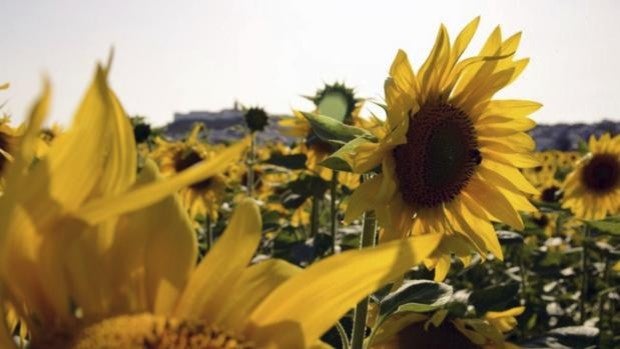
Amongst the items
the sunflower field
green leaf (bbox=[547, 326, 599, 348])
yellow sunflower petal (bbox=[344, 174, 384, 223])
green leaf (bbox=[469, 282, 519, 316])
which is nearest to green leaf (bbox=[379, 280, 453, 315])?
the sunflower field

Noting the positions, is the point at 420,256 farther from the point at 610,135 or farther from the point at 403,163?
the point at 610,135

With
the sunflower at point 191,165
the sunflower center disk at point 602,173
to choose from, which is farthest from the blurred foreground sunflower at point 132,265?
the sunflower center disk at point 602,173

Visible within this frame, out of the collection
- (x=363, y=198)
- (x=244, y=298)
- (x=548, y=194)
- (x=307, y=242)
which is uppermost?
(x=244, y=298)

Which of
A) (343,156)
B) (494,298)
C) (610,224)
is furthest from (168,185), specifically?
(610,224)

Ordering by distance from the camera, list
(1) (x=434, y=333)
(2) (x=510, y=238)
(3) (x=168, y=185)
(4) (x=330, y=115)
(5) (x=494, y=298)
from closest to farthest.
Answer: (3) (x=168, y=185) → (1) (x=434, y=333) → (5) (x=494, y=298) → (2) (x=510, y=238) → (4) (x=330, y=115)

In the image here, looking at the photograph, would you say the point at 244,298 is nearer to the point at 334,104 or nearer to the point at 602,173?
the point at 334,104

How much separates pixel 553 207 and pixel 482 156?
1464mm

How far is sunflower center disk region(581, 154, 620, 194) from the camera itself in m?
5.23

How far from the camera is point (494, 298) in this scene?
2301 mm

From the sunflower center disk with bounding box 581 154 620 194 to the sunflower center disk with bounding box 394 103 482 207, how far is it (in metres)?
3.46

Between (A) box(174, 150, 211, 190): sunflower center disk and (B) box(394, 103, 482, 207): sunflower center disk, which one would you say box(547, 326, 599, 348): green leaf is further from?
(A) box(174, 150, 211, 190): sunflower center disk

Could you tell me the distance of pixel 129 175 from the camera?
2.22 ft

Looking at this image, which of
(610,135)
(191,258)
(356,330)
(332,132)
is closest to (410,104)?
(332,132)

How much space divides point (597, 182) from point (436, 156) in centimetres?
360
